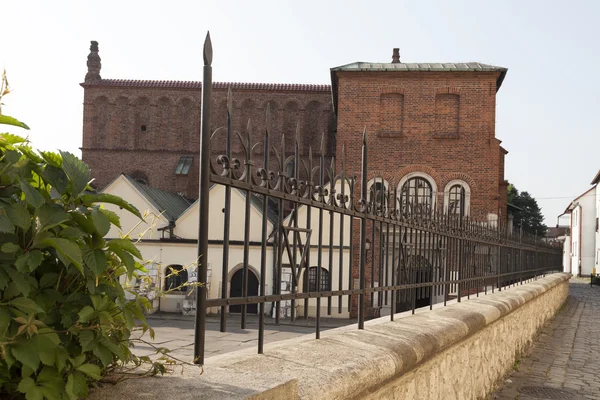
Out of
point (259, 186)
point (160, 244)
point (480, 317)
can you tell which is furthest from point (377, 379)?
point (160, 244)

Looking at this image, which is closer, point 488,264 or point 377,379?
point 377,379

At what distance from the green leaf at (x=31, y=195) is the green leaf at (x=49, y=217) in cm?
3

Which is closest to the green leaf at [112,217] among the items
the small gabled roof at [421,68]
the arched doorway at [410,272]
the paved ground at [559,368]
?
the arched doorway at [410,272]

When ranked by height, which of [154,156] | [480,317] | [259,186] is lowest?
[480,317]

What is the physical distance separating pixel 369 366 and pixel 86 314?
63.9 inches

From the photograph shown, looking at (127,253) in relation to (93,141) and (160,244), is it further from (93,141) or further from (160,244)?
(93,141)

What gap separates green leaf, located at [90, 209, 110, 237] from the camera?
164 cm

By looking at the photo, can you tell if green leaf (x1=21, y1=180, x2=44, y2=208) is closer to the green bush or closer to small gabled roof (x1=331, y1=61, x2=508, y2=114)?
the green bush

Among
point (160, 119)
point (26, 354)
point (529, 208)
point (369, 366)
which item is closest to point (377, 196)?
point (369, 366)

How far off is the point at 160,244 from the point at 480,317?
2791cm

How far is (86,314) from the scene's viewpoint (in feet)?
5.31

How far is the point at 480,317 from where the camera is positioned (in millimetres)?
5777

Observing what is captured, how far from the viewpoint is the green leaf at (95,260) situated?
163 cm

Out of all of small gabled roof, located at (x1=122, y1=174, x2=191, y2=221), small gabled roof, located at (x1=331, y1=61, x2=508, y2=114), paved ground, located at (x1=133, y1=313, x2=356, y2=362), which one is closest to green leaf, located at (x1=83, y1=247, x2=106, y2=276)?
paved ground, located at (x1=133, y1=313, x2=356, y2=362)
